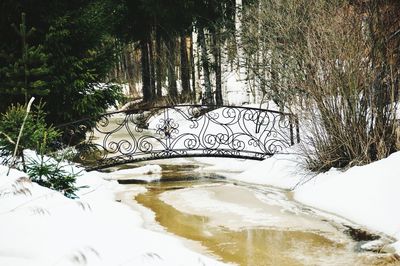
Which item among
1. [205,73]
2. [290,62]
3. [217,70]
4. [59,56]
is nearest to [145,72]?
[205,73]

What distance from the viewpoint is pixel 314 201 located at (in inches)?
257

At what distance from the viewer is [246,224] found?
575cm

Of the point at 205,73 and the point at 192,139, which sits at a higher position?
the point at 205,73

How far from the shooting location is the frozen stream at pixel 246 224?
4594 millimetres

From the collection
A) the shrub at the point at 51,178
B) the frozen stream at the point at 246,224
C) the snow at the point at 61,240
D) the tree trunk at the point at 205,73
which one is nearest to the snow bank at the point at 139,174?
the frozen stream at the point at 246,224

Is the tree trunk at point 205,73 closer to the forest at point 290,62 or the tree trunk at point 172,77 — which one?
the forest at point 290,62

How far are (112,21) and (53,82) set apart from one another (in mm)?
2783

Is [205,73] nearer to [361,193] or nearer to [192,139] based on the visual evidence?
[192,139]

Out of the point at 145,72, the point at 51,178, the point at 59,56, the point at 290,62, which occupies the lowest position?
the point at 51,178

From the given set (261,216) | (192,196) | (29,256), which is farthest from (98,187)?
(29,256)

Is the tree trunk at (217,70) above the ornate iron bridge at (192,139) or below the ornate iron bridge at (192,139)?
above

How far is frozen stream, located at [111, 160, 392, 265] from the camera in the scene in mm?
4594

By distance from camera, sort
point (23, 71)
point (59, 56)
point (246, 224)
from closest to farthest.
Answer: point (246, 224), point (23, 71), point (59, 56)

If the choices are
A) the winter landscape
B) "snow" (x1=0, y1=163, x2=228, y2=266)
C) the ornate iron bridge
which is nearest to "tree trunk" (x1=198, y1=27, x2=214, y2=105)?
the ornate iron bridge
